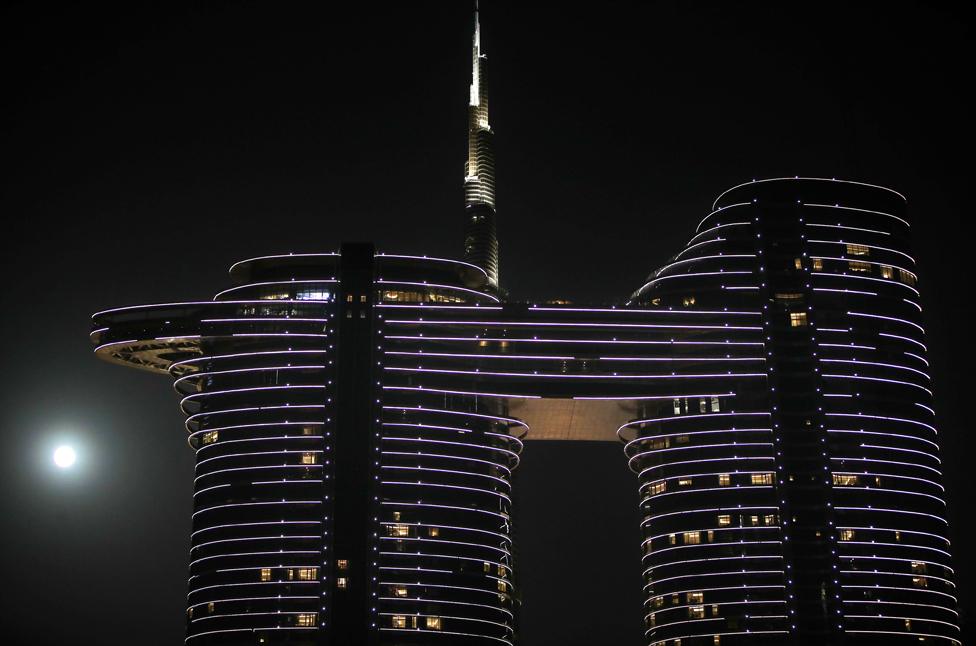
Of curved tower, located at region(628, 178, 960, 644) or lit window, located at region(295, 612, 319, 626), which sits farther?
curved tower, located at region(628, 178, 960, 644)

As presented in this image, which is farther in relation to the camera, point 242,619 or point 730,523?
point 730,523

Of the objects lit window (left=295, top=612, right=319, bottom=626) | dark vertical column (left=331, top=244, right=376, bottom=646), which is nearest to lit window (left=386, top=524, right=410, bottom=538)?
dark vertical column (left=331, top=244, right=376, bottom=646)

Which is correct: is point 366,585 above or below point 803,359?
below

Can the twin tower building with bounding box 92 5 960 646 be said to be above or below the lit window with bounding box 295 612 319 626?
above

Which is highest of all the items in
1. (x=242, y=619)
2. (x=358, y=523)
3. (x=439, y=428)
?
(x=439, y=428)

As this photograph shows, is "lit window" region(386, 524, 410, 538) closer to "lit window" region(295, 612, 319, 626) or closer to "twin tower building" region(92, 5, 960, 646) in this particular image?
"twin tower building" region(92, 5, 960, 646)

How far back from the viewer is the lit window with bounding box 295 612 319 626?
7123 inches

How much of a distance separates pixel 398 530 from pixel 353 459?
10.5 metres

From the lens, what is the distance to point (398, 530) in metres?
188

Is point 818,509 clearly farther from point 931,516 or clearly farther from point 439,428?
point 439,428

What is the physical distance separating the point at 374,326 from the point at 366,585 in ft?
114

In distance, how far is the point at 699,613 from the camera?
191125 millimetres

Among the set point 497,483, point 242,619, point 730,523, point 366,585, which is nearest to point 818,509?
point 730,523

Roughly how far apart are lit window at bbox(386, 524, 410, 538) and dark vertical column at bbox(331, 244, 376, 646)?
111 inches
